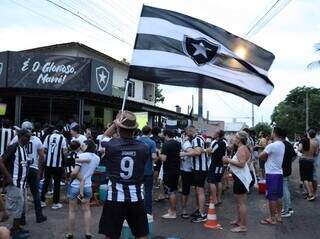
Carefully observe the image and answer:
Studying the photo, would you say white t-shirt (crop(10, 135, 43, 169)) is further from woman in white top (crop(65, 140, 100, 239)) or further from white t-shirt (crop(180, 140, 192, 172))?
white t-shirt (crop(180, 140, 192, 172))

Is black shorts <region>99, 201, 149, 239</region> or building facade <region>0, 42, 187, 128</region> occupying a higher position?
building facade <region>0, 42, 187, 128</region>

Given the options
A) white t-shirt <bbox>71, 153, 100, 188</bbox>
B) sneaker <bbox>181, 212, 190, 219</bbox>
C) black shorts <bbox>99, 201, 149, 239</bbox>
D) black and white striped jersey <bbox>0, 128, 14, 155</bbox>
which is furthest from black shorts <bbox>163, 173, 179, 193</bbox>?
black shorts <bbox>99, 201, 149, 239</bbox>

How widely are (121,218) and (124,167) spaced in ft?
1.85

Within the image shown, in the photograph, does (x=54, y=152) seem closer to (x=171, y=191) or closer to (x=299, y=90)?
(x=171, y=191)

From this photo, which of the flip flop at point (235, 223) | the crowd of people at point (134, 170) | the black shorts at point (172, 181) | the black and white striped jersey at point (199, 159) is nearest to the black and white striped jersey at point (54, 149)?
the crowd of people at point (134, 170)

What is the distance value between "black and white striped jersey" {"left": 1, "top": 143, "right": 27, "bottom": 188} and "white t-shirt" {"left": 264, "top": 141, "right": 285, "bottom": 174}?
460cm

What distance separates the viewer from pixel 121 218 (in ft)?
18.9

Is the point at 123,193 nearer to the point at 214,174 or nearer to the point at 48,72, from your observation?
the point at 214,174

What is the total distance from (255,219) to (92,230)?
3546 millimetres

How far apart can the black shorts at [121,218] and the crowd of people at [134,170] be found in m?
0.01

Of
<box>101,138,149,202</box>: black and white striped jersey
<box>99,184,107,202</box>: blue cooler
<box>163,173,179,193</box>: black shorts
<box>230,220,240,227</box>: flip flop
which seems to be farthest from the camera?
<box>99,184,107,202</box>: blue cooler

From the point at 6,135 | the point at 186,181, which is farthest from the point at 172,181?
the point at 6,135

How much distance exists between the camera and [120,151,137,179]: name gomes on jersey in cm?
571

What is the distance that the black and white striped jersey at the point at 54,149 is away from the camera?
1201 centimetres
